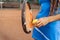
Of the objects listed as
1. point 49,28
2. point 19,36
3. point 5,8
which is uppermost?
point 49,28

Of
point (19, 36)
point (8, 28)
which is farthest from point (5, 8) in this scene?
point (19, 36)

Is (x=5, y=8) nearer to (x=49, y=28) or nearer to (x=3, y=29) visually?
(x=3, y=29)

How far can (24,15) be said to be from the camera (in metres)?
0.78

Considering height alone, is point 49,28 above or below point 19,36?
above

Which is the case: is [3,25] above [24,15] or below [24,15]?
below

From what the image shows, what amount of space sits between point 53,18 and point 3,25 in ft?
10.9

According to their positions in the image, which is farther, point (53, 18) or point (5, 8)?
point (5, 8)

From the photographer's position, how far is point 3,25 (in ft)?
13.3

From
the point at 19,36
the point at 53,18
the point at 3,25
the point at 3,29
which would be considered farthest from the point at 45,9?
the point at 3,25

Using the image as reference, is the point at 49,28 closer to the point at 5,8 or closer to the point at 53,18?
the point at 53,18

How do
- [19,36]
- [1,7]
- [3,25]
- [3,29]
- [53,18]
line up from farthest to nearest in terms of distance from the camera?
[1,7] → [3,25] → [3,29] → [19,36] → [53,18]

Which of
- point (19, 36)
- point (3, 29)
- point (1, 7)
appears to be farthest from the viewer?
point (1, 7)

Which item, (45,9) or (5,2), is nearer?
(45,9)

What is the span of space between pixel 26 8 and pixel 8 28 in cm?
305
